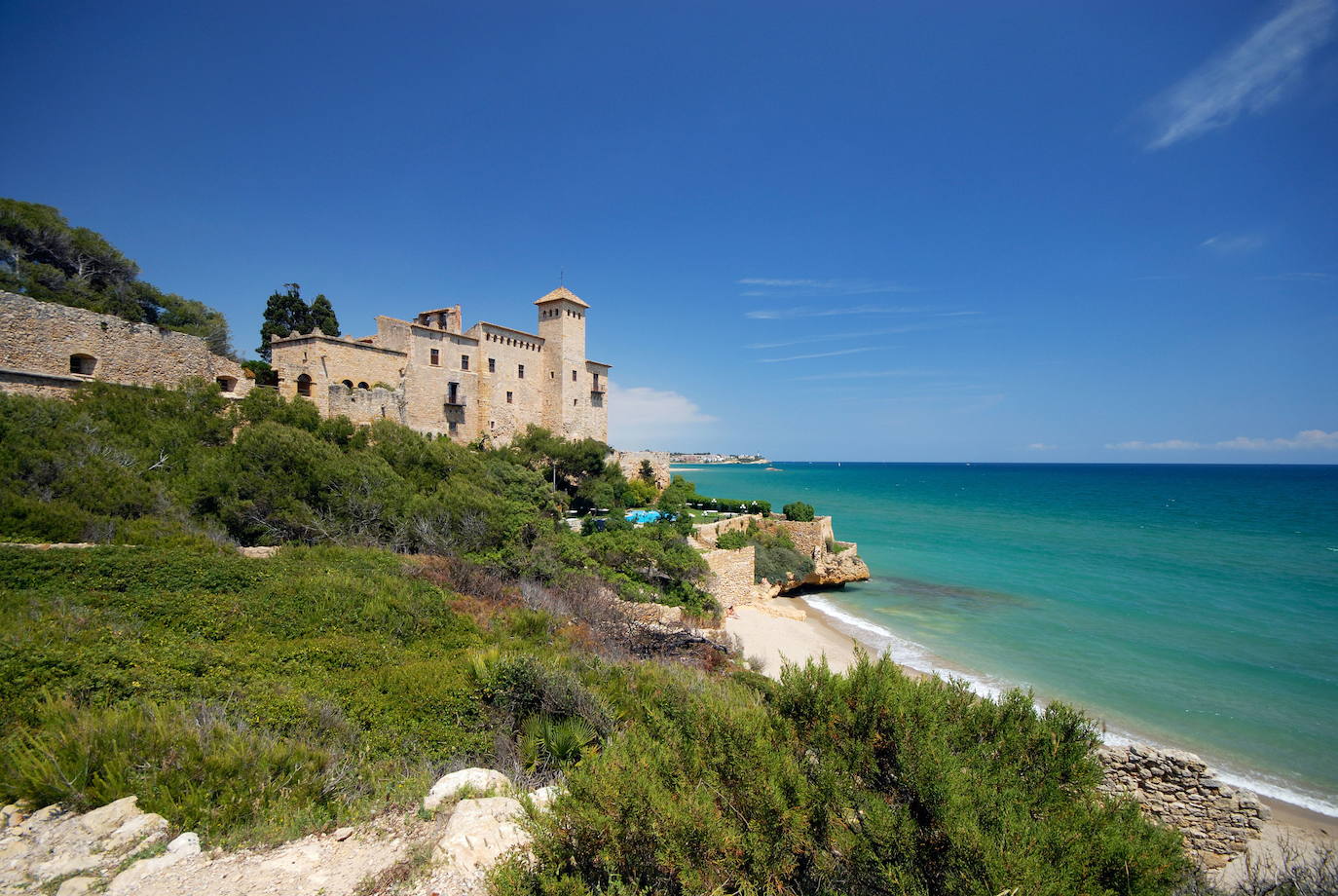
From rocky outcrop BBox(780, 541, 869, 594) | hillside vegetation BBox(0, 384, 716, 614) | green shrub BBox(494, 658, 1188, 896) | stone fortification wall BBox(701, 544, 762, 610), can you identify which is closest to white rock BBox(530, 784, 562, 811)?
green shrub BBox(494, 658, 1188, 896)

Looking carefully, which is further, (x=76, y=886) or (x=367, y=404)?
(x=367, y=404)

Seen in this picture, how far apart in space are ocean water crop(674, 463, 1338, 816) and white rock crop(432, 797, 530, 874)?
33.8 feet

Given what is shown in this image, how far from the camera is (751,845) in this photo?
10.2ft

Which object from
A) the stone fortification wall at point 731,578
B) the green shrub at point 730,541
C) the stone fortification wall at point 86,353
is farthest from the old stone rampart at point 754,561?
Answer: the stone fortification wall at point 86,353

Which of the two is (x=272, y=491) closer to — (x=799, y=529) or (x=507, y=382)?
(x=507, y=382)

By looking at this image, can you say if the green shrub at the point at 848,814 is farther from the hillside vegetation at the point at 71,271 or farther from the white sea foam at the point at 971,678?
the hillside vegetation at the point at 71,271

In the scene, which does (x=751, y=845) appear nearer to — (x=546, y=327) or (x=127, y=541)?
(x=127, y=541)

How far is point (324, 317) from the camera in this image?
99.2ft

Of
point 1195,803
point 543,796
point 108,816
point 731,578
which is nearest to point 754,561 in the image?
point 731,578

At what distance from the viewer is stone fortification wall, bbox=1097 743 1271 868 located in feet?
19.1

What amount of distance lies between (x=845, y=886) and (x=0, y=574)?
981 centimetres

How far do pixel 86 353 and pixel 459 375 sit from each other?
1184 cm

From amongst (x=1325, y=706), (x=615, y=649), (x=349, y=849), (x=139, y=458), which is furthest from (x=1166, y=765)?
(x=139, y=458)

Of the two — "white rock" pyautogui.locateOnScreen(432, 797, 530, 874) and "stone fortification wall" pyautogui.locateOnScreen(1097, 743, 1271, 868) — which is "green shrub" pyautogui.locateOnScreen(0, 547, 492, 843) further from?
"stone fortification wall" pyautogui.locateOnScreen(1097, 743, 1271, 868)
